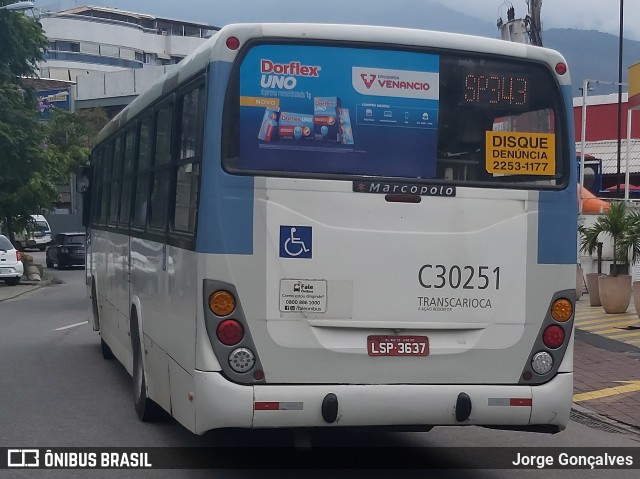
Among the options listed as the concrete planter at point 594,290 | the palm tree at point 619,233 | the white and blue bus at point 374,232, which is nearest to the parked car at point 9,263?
the concrete planter at point 594,290

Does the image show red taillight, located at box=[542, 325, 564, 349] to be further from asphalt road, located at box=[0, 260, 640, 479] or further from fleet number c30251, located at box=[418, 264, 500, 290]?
asphalt road, located at box=[0, 260, 640, 479]

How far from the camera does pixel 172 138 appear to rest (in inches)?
311

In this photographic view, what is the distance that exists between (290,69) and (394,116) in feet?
2.49

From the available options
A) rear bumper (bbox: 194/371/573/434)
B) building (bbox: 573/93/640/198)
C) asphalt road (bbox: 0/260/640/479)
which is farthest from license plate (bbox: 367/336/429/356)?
building (bbox: 573/93/640/198)

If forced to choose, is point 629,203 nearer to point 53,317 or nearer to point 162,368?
point 53,317

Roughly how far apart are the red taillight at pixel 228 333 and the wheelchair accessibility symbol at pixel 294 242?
56 cm

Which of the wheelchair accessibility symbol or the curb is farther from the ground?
the wheelchair accessibility symbol

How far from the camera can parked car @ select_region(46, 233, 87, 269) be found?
43.8 metres

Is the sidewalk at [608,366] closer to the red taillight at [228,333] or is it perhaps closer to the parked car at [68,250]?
the red taillight at [228,333]

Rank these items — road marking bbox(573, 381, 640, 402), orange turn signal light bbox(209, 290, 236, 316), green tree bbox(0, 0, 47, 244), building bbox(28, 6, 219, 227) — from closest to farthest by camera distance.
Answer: orange turn signal light bbox(209, 290, 236, 316) < road marking bbox(573, 381, 640, 402) < green tree bbox(0, 0, 47, 244) < building bbox(28, 6, 219, 227)

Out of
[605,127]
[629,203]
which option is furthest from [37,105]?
[605,127]

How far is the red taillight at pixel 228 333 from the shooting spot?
6.60 meters

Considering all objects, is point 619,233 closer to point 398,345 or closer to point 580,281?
point 580,281

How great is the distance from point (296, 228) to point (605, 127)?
5145cm
